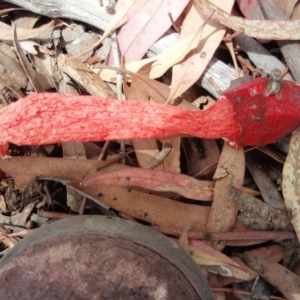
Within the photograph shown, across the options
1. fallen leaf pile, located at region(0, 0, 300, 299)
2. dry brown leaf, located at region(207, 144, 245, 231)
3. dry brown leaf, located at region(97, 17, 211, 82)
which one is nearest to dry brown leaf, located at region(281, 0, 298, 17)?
fallen leaf pile, located at region(0, 0, 300, 299)

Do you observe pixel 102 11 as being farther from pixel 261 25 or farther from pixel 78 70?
pixel 261 25

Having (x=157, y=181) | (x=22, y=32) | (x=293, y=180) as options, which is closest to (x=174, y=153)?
(x=157, y=181)

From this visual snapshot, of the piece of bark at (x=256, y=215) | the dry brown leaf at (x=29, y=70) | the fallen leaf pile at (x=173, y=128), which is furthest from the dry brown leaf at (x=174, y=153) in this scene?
the dry brown leaf at (x=29, y=70)

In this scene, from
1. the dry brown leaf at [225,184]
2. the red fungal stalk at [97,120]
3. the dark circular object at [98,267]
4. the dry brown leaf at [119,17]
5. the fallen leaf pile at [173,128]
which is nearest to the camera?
the dark circular object at [98,267]

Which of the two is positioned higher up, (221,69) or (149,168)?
(221,69)

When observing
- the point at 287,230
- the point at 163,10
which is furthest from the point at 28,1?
the point at 287,230

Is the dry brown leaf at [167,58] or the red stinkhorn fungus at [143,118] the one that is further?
the dry brown leaf at [167,58]

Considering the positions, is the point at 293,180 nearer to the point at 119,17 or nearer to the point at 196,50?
the point at 196,50

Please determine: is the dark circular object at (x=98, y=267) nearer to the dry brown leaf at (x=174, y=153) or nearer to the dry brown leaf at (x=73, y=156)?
the dry brown leaf at (x=73, y=156)
